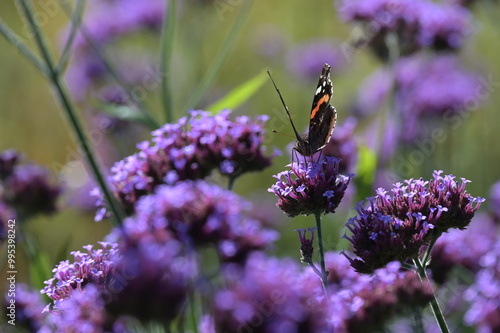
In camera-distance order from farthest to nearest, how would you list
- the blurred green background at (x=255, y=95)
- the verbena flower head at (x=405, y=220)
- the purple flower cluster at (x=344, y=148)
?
1. the blurred green background at (x=255, y=95)
2. the purple flower cluster at (x=344, y=148)
3. the verbena flower head at (x=405, y=220)

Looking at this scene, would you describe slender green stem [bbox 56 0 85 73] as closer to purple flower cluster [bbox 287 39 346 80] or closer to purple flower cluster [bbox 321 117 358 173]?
purple flower cluster [bbox 321 117 358 173]

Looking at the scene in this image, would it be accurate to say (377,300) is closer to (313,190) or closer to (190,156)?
(313,190)

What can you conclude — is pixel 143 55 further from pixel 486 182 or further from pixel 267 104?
pixel 486 182

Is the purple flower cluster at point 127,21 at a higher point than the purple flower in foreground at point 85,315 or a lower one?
higher

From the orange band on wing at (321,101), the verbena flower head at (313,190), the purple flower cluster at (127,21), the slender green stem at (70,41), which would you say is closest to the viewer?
the verbena flower head at (313,190)

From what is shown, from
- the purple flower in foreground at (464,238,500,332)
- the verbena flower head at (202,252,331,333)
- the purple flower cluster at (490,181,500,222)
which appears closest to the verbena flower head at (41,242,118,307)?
the verbena flower head at (202,252,331,333)

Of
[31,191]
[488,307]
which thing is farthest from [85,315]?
[31,191]

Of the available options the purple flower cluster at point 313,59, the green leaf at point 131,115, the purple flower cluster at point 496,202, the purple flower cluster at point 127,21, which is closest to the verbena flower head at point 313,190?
the green leaf at point 131,115

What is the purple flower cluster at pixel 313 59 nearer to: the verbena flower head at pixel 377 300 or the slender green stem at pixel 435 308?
the slender green stem at pixel 435 308
